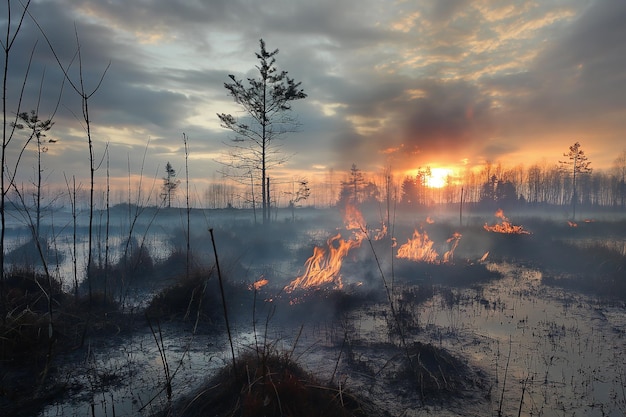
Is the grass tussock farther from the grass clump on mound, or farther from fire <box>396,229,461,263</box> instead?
fire <box>396,229,461,263</box>

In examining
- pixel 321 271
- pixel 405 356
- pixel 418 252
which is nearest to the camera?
pixel 405 356

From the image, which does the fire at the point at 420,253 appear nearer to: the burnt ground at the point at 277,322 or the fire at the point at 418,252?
the fire at the point at 418,252

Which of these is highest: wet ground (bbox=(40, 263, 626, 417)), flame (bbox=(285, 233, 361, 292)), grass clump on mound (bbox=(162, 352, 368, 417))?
grass clump on mound (bbox=(162, 352, 368, 417))

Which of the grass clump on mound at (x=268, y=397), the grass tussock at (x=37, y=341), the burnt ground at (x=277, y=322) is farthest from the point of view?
the grass tussock at (x=37, y=341)

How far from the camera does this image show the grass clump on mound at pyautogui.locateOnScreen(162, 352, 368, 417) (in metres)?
3.21

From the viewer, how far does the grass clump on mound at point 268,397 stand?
3206 mm

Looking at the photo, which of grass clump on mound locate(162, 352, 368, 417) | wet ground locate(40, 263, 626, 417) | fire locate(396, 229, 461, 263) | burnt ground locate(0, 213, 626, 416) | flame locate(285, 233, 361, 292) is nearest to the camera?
grass clump on mound locate(162, 352, 368, 417)

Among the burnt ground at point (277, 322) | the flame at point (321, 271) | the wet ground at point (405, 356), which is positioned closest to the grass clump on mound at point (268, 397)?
the burnt ground at point (277, 322)

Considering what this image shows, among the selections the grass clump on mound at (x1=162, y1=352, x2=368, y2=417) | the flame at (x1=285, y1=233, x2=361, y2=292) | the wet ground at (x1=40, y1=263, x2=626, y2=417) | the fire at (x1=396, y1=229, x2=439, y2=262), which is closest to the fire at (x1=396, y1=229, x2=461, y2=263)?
the fire at (x1=396, y1=229, x2=439, y2=262)

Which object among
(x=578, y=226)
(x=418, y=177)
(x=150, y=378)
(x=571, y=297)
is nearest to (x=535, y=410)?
(x=150, y=378)

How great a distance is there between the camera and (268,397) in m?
3.14

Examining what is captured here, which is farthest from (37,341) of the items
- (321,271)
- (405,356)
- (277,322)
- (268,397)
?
(321,271)

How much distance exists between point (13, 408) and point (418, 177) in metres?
78.1

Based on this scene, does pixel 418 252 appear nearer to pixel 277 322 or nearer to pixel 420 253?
pixel 420 253
